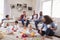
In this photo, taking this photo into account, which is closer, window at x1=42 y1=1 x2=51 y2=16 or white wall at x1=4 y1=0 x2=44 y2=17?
window at x1=42 y1=1 x2=51 y2=16

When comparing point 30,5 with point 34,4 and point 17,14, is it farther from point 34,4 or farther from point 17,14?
point 17,14

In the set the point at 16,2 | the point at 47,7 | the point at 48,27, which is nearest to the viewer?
the point at 48,27

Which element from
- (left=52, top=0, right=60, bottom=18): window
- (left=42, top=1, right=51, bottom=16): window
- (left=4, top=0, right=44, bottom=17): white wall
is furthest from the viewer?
(left=4, top=0, right=44, bottom=17): white wall

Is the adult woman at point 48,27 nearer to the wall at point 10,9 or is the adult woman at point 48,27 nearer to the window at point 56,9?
the window at point 56,9

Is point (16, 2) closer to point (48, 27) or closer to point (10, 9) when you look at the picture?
point (10, 9)

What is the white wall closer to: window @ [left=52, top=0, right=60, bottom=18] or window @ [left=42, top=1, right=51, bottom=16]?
window @ [left=42, top=1, right=51, bottom=16]

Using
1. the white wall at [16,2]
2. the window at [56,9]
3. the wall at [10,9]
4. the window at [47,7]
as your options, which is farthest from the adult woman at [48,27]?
the wall at [10,9]

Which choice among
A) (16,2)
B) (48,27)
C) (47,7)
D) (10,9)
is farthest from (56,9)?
(10,9)

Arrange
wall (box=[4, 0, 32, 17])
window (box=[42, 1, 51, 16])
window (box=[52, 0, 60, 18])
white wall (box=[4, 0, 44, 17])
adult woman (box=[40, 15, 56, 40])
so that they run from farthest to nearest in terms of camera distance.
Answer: wall (box=[4, 0, 32, 17]), white wall (box=[4, 0, 44, 17]), window (box=[42, 1, 51, 16]), window (box=[52, 0, 60, 18]), adult woman (box=[40, 15, 56, 40])

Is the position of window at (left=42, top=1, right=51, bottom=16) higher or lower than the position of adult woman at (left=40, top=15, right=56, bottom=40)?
higher

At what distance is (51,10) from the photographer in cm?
785

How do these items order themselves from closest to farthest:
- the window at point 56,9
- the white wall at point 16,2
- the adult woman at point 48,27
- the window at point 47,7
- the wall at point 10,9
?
1. the adult woman at point 48,27
2. the window at point 56,9
3. the window at point 47,7
4. the white wall at point 16,2
5. the wall at point 10,9

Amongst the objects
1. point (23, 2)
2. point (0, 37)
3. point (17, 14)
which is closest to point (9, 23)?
point (17, 14)

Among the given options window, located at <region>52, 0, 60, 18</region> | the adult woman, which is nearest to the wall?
window, located at <region>52, 0, 60, 18</region>
